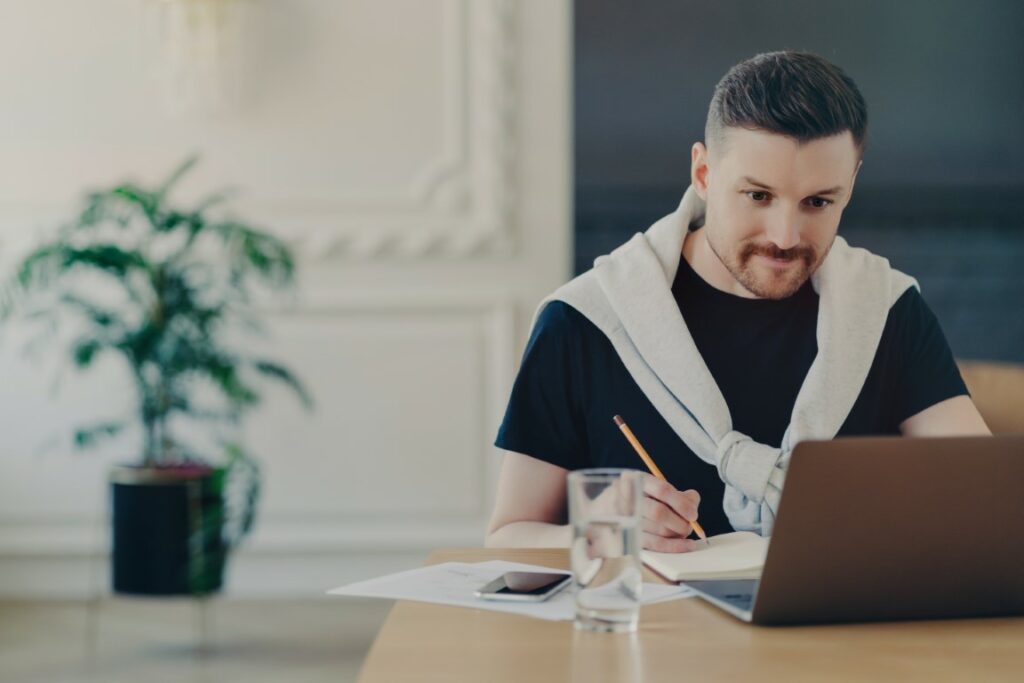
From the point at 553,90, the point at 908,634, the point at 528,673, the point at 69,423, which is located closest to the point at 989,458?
the point at 908,634

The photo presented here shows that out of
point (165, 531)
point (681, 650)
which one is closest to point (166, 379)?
point (165, 531)

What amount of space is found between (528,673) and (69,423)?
10.1ft

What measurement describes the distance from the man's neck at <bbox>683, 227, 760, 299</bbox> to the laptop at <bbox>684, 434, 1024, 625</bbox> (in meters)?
0.70

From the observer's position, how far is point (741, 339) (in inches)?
64.8

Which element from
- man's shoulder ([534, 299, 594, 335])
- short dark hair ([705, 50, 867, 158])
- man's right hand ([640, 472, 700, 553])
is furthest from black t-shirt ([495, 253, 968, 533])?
man's right hand ([640, 472, 700, 553])

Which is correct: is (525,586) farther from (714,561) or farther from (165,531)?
(165,531)

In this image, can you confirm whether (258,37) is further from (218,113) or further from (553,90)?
(553,90)

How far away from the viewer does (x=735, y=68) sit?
61.8 inches

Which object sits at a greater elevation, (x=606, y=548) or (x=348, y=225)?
(x=348, y=225)

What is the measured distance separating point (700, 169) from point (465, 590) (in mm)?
752

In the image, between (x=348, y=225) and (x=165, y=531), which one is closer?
(x=165, y=531)

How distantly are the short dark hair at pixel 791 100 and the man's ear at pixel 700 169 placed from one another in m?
0.06

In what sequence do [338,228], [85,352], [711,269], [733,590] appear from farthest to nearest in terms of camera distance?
[338,228] < [85,352] < [711,269] < [733,590]

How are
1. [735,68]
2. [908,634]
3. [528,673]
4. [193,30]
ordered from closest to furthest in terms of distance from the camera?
[528,673] → [908,634] → [735,68] → [193,30]
